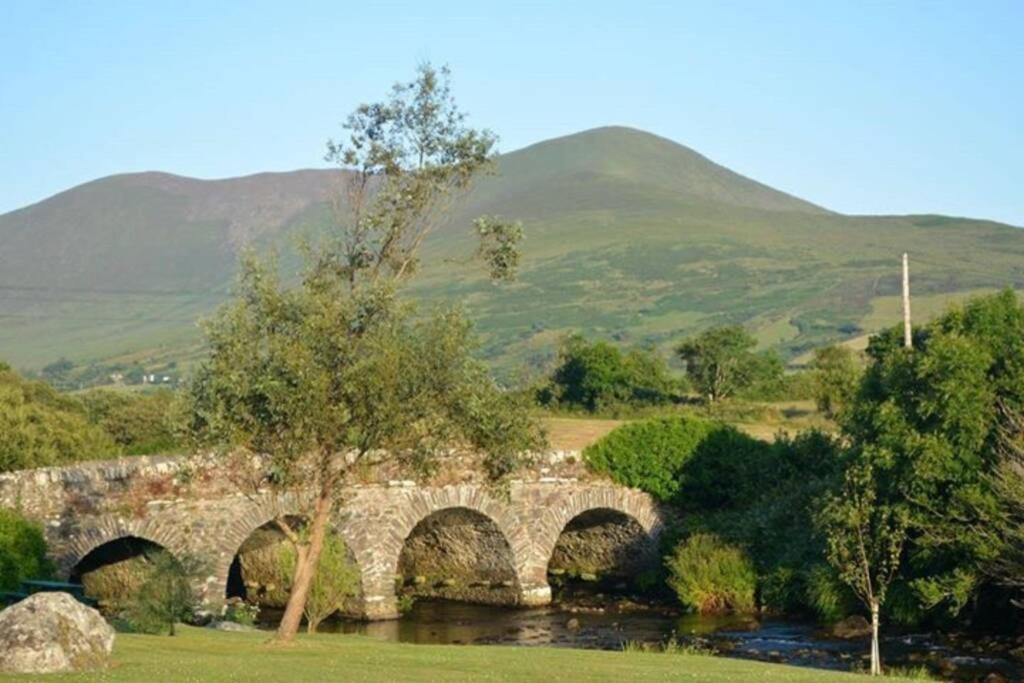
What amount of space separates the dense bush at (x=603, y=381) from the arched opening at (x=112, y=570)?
1314 inches

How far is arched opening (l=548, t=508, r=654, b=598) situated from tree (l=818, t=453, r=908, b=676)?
414 inches

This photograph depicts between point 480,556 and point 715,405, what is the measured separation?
28105mm

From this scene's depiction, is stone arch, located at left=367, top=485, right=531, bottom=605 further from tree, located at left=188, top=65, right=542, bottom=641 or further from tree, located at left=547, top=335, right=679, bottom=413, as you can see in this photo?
tree, located at left=547, top=335, right=679, bottom=413

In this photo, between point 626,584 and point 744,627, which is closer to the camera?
point 744,627

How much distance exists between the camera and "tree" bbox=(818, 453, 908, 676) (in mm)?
39906

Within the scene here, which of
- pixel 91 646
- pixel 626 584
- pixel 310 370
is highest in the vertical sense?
pixel 310 370

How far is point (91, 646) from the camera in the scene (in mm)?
22953

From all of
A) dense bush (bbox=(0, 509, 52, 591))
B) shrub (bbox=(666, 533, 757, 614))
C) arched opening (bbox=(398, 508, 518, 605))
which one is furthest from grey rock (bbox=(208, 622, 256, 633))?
shrub (bbox=(666, 533, 757, 614))

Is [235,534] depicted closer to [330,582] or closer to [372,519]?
[330,582]

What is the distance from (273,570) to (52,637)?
27467 mm

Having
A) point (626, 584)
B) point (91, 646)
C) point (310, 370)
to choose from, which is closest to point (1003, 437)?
point (626, 584)

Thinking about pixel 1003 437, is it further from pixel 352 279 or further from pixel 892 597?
pixel 352 279

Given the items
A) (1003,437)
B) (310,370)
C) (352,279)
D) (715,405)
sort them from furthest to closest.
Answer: (715,405) → (1003,437) → (352,279) → (310,370)

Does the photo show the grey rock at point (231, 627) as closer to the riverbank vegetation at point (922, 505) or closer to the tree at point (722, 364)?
the riverbank vegetation at point (922, 505)
